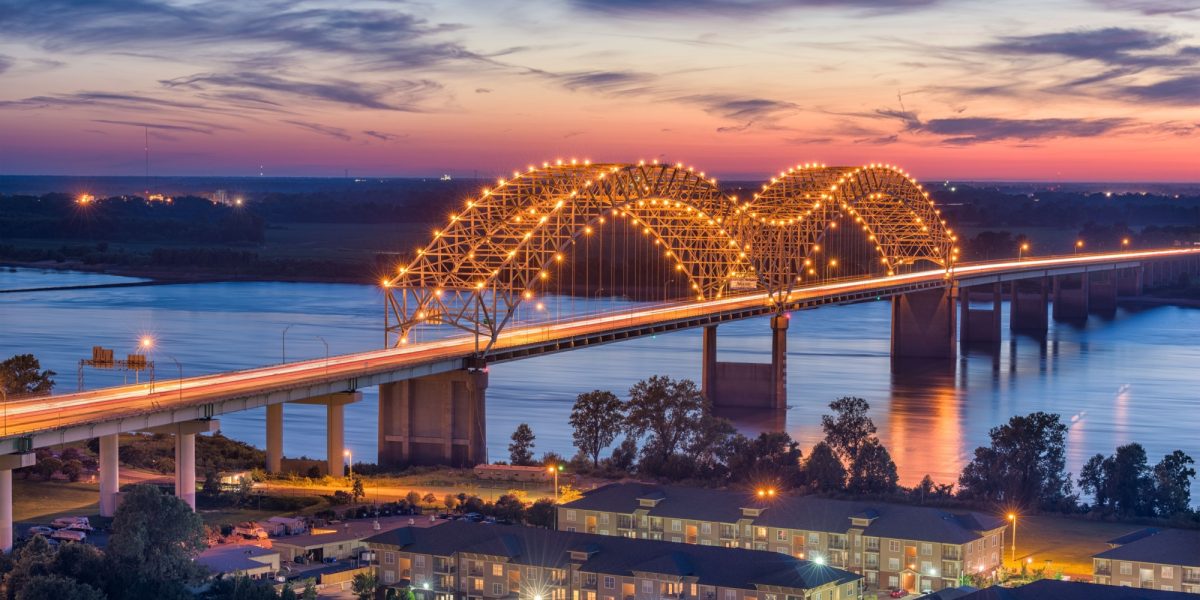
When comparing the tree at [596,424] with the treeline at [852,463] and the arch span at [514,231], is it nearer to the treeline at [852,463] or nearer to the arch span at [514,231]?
the treeline at [852,463]

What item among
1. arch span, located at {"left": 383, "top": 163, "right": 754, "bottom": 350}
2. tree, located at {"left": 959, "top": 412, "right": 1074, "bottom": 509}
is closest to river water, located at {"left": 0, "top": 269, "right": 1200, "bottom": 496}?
tree, located at {"left": 959, "top": 412, "right": 1074, "bottom": 509}

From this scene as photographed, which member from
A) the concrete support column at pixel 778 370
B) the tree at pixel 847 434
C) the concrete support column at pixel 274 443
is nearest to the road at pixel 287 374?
the concrete support column at pixel 274 443

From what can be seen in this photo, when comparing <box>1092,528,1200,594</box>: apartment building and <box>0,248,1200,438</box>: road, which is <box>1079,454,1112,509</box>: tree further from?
<box>0,248,1200,438</box>: road

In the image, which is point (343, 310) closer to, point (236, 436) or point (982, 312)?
point (982, 312)

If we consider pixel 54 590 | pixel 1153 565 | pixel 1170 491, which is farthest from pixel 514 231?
pixel 54 590

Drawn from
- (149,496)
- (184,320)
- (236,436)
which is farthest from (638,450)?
(184,320)

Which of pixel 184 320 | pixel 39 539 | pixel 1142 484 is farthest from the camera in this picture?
pixel 184 320
